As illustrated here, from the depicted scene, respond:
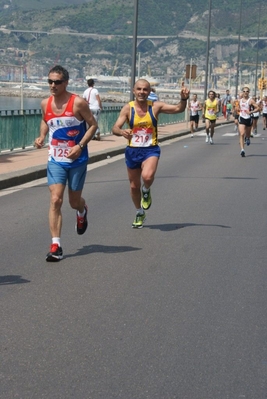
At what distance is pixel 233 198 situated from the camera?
14.8 metres

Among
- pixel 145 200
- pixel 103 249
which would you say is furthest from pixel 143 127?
pixel 103 249

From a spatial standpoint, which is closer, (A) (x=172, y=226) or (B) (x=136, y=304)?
(B) (x=136, y=304)

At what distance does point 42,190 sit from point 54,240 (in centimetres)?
634

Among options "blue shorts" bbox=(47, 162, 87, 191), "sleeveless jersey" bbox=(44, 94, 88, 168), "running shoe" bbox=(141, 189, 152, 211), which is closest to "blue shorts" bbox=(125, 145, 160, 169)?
"running shoe" bbox=(141, 189, 152, 211)

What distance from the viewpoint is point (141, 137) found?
1115 centimetres

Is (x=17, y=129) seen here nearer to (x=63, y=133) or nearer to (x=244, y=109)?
(x=244, y=109)

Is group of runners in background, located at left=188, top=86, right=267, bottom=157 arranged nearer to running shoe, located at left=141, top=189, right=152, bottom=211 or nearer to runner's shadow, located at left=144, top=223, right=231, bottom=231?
runner's shadow, located at left=144, top=223, right=231, bottom=231

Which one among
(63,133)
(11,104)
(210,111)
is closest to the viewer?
(63,133)

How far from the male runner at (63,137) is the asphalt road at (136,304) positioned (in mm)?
599

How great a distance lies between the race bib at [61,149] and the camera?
9.37m

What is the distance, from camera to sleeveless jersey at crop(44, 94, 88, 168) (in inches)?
367

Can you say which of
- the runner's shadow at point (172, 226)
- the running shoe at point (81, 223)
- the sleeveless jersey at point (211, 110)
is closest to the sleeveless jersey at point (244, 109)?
the sleeveless jersey at point (211, 110)

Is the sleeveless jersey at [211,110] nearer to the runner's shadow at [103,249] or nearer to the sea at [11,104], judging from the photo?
the sea at [11,104]

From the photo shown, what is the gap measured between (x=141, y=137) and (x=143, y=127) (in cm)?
12
